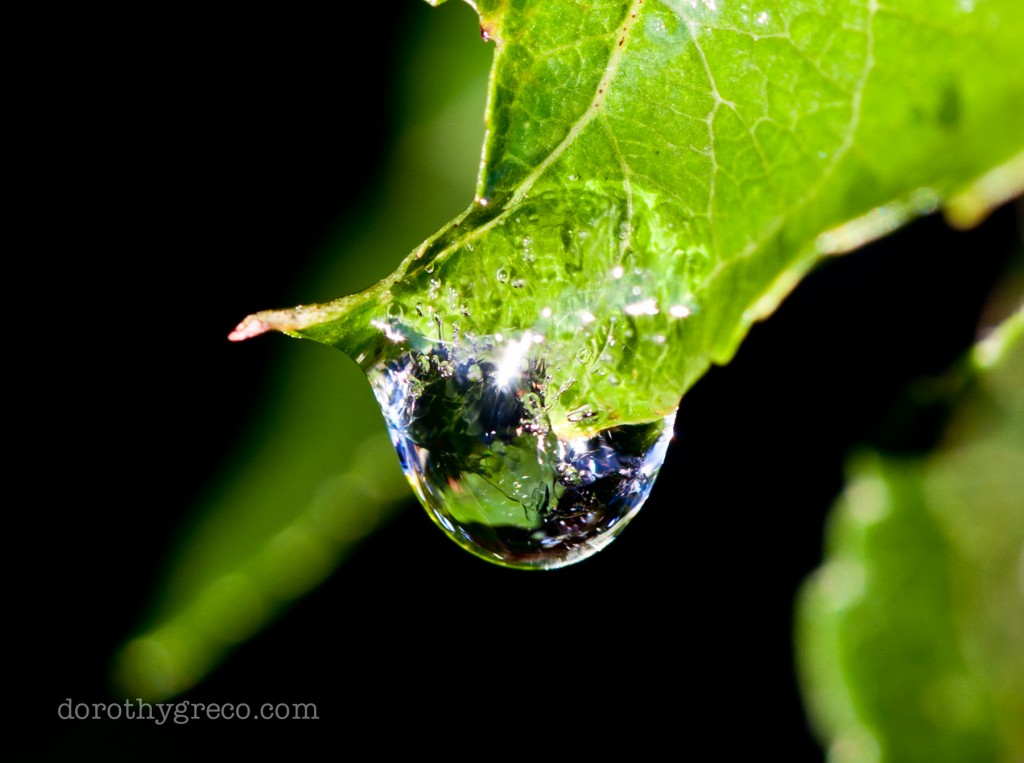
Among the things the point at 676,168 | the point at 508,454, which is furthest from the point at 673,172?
the point at 508,454

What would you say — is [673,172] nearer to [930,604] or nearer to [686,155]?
[686,155]

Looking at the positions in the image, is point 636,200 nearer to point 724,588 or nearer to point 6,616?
point 724,588

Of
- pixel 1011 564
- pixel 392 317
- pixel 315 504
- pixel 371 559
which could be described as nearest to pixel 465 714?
pixel 371 559

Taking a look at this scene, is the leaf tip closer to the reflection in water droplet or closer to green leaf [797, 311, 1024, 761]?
the reflection in water droplet

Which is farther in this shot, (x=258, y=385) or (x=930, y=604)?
(x=258, y=385)

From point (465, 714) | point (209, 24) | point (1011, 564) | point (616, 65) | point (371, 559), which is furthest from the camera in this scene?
point (465, 714)

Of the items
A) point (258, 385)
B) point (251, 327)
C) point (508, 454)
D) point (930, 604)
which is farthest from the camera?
point (258, 385)

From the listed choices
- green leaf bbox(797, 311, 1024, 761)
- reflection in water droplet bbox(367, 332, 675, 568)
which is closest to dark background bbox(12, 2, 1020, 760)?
green leaf bbox(797, 311, 1024, 761)

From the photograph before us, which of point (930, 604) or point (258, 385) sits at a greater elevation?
point (258, 385)
